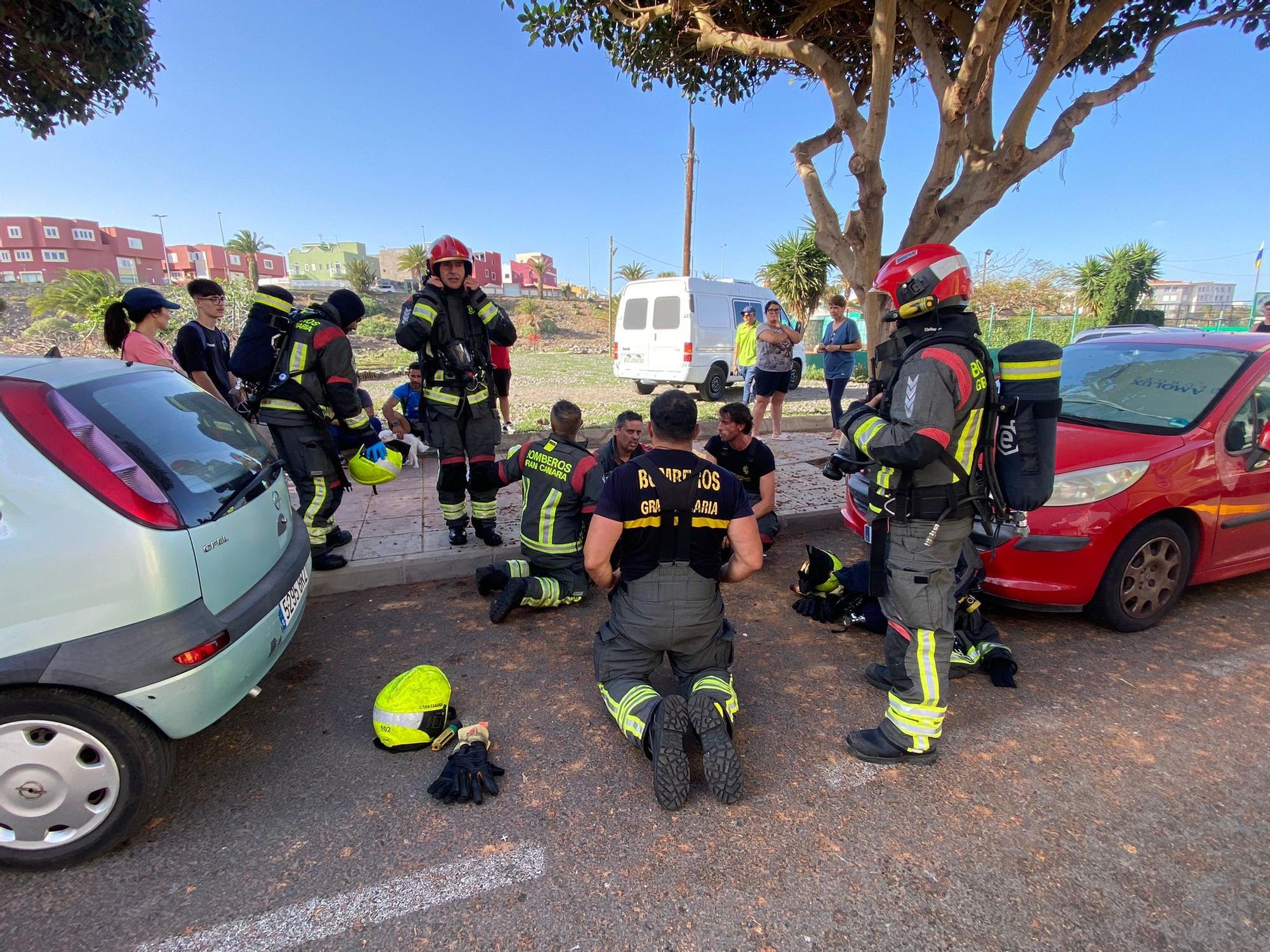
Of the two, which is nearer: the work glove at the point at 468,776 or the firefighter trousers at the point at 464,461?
the work glove at the point at 468,776

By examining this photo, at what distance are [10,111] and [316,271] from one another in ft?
305

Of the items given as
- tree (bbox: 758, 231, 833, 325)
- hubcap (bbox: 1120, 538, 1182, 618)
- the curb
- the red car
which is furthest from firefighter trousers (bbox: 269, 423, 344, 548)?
tree (bbox: 758, 231, 833, 325)

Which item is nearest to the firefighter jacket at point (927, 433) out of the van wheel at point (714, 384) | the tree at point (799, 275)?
the van wheel at point (714, 384)

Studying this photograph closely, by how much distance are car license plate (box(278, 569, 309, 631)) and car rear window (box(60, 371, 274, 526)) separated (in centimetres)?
48

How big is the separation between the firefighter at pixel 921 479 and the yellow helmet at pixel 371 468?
119 inches

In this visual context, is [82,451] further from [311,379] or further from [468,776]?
[311,379]

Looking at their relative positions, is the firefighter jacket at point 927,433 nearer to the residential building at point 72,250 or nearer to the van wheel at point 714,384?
the van wheel at point 714,384

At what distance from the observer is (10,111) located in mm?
5340

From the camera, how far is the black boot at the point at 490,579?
4.18m

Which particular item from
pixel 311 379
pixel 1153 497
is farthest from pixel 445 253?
pixel 1153 497

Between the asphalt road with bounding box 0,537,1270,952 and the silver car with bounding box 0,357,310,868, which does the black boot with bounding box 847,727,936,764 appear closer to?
the asphalt road with bounding box 0,537,1270,952

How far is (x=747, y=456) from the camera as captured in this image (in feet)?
15.5

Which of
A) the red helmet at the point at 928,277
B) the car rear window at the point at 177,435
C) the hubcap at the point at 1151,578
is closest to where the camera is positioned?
the car rear window at the point at 177,435

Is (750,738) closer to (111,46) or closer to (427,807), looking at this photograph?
(427,807)
